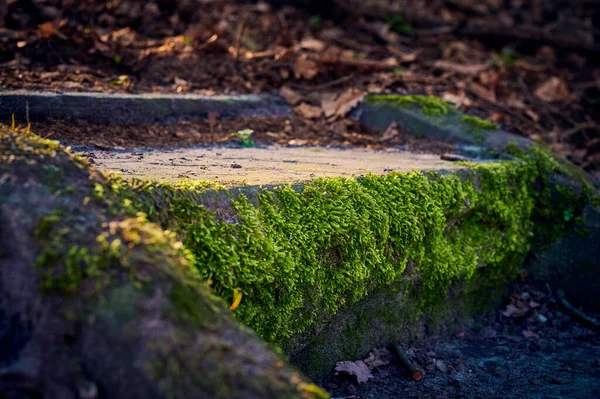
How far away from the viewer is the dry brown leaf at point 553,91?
6.20m

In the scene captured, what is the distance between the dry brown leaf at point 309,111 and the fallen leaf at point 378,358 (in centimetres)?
232

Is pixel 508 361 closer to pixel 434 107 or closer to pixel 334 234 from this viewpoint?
pixel 334 234

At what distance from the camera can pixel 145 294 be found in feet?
5.02

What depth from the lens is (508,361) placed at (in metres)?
3.31

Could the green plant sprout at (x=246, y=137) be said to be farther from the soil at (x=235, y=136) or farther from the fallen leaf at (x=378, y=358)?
the fallen leaf at (x=378, y=358)

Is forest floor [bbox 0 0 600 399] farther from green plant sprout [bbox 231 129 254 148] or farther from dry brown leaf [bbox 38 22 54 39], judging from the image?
green plant sprout [bbox 231 129 254 148]

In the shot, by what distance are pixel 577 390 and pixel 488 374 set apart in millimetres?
452

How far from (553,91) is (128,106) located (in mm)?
4722

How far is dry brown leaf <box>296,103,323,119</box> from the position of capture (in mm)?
4793

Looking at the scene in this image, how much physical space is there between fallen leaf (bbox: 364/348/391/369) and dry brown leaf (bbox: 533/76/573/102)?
13.8 ft

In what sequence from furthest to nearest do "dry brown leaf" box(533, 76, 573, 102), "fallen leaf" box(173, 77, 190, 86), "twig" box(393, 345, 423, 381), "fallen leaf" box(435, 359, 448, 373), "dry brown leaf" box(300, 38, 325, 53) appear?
"dry brown leaf" box(533, 76, 573, 102), "dry brown leaf" box(300, 38, 325, 53), "fallen leaf" box(173, 77, 190, 86), "fallen leaf" box(435, 359, 448, 373), "twig" box(393, 345, 423, 381)

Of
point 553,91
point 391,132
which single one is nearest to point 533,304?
point 391,132

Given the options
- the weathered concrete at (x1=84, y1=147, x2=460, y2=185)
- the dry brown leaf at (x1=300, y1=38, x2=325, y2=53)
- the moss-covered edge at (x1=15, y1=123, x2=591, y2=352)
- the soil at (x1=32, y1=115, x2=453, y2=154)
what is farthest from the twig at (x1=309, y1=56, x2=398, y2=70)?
the moss-covered edge at (x1=15, y1=123, x2=591, y2=352)

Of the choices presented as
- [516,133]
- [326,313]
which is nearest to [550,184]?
[516,133]
